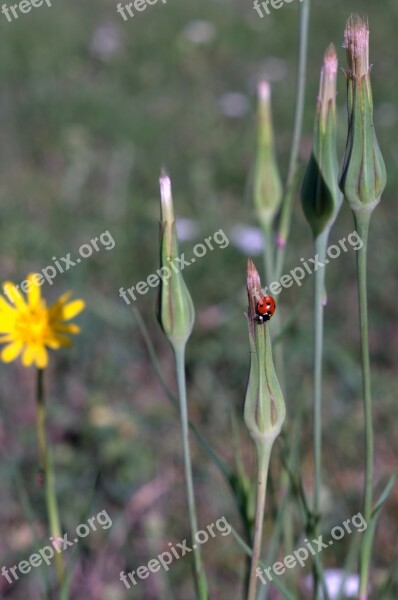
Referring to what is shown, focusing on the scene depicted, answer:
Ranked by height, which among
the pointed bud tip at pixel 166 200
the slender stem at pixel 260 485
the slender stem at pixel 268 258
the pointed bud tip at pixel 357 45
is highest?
the slender stem at pixel 268 258

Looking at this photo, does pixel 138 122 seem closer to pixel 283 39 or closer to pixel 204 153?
pixel 204 153

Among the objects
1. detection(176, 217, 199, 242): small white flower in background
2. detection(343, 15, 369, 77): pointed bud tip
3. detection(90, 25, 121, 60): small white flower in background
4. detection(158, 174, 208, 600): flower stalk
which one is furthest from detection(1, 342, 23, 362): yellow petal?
detection(90, 25, 121, 60): small white flower in background

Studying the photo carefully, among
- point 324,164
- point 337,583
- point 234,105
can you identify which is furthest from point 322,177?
point 234,105

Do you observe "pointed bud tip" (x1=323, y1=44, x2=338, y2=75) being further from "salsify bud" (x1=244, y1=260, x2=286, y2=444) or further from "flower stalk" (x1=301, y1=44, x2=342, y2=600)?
"salsify bud" (x1=244, y1=260, x2=286, y2=444)

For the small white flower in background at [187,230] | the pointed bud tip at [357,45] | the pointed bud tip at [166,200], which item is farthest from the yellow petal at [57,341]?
the small white flower in background at [187,230]

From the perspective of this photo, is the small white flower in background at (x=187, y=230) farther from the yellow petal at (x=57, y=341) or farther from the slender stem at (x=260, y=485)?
the slender stem at (x=260, y=485)

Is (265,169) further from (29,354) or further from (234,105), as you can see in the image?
(234,105)

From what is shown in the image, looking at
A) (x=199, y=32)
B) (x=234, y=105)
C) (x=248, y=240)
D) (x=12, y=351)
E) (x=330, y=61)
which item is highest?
(x=199, y=32)
